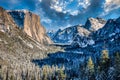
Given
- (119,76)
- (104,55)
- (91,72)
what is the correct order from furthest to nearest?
(91,72) < (104,55) < (119,76)

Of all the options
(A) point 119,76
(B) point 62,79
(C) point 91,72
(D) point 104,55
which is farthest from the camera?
(B) point 62,79

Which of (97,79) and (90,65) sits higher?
(90,65)

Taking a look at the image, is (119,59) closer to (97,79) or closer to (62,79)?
(97,79)

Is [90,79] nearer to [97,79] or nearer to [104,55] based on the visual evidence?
[97,79]

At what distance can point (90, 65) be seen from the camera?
132m

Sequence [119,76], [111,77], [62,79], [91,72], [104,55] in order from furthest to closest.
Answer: [62,79]
[91,72]
[104,55]
[111,77]
[119,76]

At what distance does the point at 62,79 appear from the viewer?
16662cm

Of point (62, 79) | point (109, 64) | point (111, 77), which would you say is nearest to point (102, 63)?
point (109, 64)

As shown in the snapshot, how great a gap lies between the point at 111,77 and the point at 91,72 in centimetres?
2519

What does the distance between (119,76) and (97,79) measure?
21561mm

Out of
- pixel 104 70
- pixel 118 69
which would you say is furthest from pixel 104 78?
pixel 118 69

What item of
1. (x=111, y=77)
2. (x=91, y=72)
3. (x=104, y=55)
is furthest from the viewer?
(x=91, y=72)

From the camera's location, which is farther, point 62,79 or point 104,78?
point 62,79

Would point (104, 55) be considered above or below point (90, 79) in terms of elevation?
above
